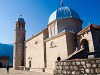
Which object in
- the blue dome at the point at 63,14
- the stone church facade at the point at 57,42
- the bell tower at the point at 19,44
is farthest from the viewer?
the bell tower at the point at 19,44

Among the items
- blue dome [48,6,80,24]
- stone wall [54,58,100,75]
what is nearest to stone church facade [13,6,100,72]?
blue dome [48,6,80,24]

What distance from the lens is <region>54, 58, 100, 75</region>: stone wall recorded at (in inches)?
251

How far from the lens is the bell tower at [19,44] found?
2962 centimetres

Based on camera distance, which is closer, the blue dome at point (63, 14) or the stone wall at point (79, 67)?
the stone wall at point (79, 67)

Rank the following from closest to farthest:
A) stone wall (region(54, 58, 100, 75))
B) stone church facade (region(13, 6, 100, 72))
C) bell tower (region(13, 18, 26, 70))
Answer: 1. stone wall (region(54, 58, 100, 75))
2. stone church facade (region(13, 6, 100, 72))
3. bell tower (region(13, 18, 26, 70))

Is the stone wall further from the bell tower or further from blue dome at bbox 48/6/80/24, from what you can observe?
the bell tower

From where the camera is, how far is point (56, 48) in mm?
19219

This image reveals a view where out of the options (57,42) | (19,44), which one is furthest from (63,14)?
(19,44)

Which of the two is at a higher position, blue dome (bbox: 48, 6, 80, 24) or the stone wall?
blue dome (bbox: 48, 6, 80, 24)

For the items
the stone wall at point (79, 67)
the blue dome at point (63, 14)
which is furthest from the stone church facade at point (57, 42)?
the stone wall at point (79, 67)

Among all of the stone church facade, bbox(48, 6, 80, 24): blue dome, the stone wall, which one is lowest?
the stone wall

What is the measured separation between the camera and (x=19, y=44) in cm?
3012

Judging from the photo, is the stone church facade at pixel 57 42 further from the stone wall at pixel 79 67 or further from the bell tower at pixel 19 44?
the stone wall at pixel 79 67

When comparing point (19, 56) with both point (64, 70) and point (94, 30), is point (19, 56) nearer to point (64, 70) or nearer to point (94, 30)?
point (94, 30)
